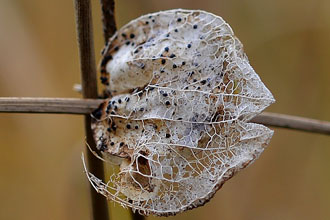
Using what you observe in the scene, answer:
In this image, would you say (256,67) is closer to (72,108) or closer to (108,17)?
(108,17)

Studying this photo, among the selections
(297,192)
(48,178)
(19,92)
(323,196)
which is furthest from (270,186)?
(19,92)

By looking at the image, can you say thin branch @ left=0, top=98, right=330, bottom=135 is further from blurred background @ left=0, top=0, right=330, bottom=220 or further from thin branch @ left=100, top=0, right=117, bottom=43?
blurred background @ left=0, top=0, right=330, bottom=220

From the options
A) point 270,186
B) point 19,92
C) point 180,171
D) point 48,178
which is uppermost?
point 180,171

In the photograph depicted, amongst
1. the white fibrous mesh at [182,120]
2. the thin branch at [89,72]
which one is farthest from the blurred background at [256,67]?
the white fibrous mesh at [182,120]

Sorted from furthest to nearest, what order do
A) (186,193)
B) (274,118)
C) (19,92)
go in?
(19,92)
(274,118)
(186,193)

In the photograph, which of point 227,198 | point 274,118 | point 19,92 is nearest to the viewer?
point 274,118

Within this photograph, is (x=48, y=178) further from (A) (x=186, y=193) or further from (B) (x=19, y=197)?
(A) (x=186, y=193)

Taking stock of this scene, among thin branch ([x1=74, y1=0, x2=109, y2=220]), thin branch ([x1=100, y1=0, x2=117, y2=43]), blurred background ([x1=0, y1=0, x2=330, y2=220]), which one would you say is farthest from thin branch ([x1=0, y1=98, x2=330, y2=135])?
blurred background ([x1=0, y1=0, x2=330, y2=220])
